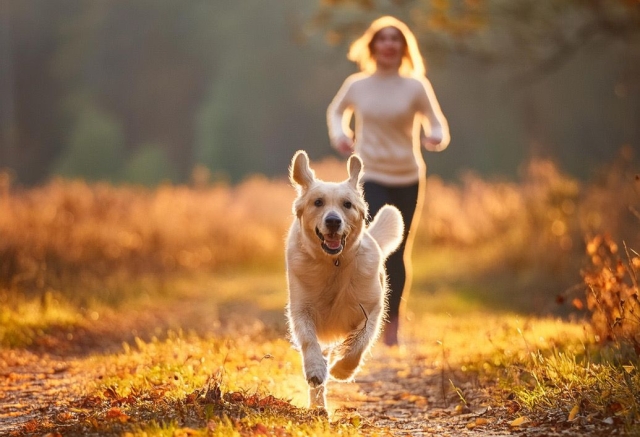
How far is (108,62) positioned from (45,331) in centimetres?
4418

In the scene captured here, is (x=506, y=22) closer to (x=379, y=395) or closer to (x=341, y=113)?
(x=341, y=113)

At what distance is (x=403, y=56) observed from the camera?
7.48 meters

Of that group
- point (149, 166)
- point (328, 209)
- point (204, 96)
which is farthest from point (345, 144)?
point (204, 96)

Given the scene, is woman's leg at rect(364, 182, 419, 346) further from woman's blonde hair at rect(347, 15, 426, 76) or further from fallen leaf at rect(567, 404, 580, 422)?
fallen leaf at rect(567, 404, 580, 422)

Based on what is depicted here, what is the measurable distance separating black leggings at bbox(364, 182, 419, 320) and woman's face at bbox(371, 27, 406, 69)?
3.39 feet

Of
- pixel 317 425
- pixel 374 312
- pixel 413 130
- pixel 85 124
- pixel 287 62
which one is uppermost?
pixel 287 62

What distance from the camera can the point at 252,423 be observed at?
4012 mm

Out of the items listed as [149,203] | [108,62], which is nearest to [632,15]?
[149,203]

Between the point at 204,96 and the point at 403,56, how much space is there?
41.9 m

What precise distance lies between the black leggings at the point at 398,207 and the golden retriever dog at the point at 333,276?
2.02 meters

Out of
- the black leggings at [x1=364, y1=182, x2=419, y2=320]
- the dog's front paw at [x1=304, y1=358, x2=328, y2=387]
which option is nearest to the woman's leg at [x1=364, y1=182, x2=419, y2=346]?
the black leggings at [x1=364, y1=182, x2=419, y2=320]

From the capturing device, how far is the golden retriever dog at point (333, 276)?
15.8 feet

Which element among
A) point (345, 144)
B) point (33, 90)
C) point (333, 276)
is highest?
point (33, 90)

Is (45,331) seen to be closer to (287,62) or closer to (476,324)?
(476,324)
